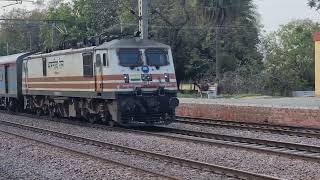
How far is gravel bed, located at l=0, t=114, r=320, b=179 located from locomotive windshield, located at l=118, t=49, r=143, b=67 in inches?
91.6

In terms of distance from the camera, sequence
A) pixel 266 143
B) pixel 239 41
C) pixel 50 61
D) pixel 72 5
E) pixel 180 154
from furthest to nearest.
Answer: pixel 72 5 < pixel 239 41 < pixel 50 61 < pixel 266 143 < pixel 180 154

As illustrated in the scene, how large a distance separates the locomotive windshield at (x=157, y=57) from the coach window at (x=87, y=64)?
2.03 metres

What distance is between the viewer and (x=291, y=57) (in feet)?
Answer: 215

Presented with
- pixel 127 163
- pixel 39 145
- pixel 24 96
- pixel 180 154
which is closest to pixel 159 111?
pixel 39 145

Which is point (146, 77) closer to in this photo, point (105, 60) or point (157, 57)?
point (157, 57)

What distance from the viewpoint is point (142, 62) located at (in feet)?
65.6

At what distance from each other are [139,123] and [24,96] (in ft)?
35.3

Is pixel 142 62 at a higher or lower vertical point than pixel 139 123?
higher

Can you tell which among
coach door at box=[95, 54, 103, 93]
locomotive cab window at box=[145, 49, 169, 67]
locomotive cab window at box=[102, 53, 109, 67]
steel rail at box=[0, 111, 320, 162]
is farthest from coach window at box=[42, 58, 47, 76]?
locomotive cab window at box=[145, 49, 169, 67]

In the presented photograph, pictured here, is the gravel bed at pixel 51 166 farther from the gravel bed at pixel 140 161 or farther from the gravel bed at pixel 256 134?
the gravel bed at pixel 256 134

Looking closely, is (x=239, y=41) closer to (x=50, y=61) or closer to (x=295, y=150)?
(x=50, y=61)

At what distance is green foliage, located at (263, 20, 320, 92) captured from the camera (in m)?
48.5

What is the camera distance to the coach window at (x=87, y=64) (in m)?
20.8

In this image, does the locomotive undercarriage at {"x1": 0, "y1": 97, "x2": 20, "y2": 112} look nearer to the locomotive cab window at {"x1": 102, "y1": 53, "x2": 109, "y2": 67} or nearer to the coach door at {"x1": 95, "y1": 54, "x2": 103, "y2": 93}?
the coach door at {"x1": 95, "y1": 54, "x2": 103, "y2": 93}
